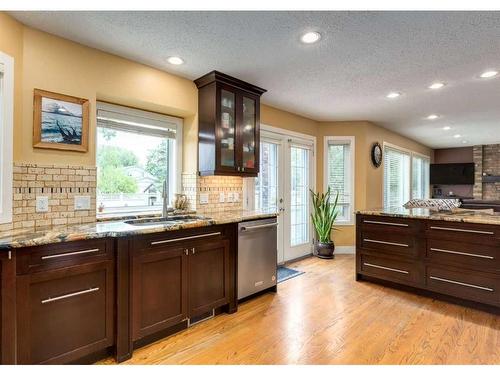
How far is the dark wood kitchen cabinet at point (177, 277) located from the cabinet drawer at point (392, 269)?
1784 millimetres

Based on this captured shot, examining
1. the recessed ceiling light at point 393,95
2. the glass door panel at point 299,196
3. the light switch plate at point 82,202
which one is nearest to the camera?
the light switch plate at point 82,202

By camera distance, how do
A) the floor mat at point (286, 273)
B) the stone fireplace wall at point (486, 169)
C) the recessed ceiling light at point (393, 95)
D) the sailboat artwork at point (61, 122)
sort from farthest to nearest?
1. the stone fireplace wall at point (486, 169)
2. the floor mat at point (286, 273)
3. the recessed ceiling light at point (393, 95)
4. the sailboat artwork at point (61, 122)

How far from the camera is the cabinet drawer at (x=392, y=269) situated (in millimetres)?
3057

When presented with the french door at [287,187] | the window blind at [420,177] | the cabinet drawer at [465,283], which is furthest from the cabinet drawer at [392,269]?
the window blind at [420,177]

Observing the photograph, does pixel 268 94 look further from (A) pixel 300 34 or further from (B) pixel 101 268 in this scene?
(B) pixel 101 268

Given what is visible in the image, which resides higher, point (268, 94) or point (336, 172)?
point (268, 94)

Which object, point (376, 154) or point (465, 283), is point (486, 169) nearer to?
point (376, 154)

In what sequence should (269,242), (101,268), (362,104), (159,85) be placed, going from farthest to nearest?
1. (362,104)
2. (269,242)
3. (159,85)
4. (101,268)

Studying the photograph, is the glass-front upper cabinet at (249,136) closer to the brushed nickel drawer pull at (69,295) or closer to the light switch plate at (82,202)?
the light switch plate at (82,202)

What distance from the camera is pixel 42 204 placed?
2.12 m

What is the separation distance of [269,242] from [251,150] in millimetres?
1099

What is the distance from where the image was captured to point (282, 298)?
3.03 meters

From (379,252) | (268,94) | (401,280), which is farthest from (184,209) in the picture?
(401,280)

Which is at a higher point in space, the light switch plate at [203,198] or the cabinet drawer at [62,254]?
the light switch plate at [203,198]
